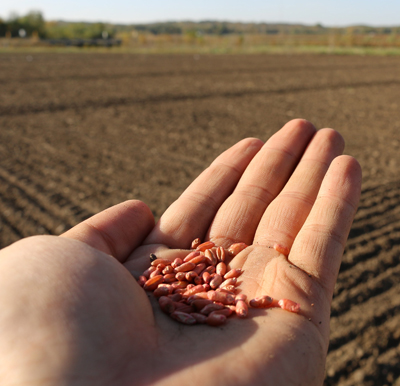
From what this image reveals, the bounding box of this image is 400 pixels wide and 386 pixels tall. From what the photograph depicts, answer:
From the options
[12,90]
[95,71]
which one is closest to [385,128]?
[12,90]

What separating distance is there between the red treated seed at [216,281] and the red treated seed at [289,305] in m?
0.42

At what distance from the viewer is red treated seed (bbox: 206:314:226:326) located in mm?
1807

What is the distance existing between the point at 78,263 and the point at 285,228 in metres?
1.32

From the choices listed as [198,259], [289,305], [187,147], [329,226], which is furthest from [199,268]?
[187,147]

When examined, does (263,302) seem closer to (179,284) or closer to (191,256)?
(179,284)

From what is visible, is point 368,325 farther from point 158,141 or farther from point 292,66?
point 292,66

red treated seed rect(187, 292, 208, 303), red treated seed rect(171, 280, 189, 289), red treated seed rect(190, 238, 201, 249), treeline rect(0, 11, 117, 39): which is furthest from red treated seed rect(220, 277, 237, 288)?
treeline rect(0, 11, 117, 39)

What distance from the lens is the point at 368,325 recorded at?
3428 mm

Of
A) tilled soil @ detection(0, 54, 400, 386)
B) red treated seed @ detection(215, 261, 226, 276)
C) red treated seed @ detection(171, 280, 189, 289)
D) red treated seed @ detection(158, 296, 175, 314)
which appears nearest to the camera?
red treated seed @ detection(158, 296, 175, 314)

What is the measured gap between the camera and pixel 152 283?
2.12 meters

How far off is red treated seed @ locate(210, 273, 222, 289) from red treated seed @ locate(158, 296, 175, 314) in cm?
30

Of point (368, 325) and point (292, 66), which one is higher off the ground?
point (292, 66)

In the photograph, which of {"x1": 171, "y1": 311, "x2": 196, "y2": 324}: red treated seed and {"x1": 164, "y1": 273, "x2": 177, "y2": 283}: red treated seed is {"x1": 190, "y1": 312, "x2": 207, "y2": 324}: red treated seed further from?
{"x1": 164, "y1": 273, "x2": 177, "y2": 283}: red treated seed

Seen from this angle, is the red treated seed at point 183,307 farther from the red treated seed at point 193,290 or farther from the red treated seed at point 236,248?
the red treated seed at point 236,248
